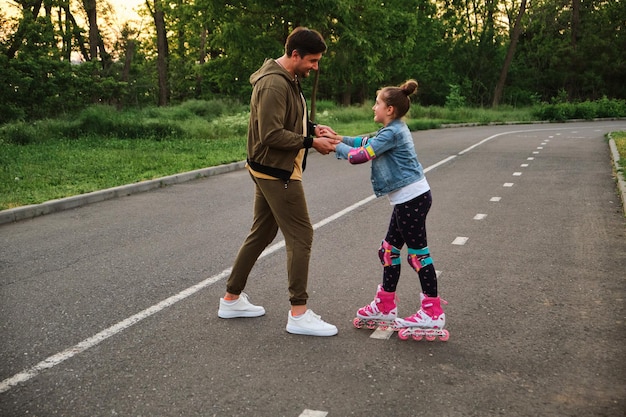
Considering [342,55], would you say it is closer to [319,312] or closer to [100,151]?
[100,151]

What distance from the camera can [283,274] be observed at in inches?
237

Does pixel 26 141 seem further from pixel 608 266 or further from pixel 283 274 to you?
pixel 608 266

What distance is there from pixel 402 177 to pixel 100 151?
523 inches

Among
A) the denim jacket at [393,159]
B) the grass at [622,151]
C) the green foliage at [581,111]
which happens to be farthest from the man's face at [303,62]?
the green foliage at [581,111]

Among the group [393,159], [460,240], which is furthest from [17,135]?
[393,159]

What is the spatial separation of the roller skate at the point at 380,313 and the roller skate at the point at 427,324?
22cm

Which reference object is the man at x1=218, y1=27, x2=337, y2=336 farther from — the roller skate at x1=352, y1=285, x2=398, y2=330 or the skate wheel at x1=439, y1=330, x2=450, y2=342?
the skate wheel at x1=439, y1=330, x2=450, y2=342

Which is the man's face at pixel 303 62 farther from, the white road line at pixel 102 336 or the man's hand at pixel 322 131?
the white road line at pixel 102 336

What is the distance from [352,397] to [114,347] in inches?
68.8

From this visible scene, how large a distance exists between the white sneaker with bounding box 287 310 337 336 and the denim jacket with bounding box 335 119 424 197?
3.29ft

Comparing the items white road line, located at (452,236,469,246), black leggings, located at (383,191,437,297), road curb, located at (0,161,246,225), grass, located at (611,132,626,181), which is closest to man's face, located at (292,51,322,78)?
black leggings, located at (383,191,437,297)

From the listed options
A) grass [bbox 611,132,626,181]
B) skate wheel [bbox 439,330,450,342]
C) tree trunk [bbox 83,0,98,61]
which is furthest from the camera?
tree trunk [bbox 83,0,98,61]

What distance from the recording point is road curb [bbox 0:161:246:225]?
352 inches

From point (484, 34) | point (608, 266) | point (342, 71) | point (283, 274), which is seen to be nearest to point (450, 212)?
point (608, 266)
